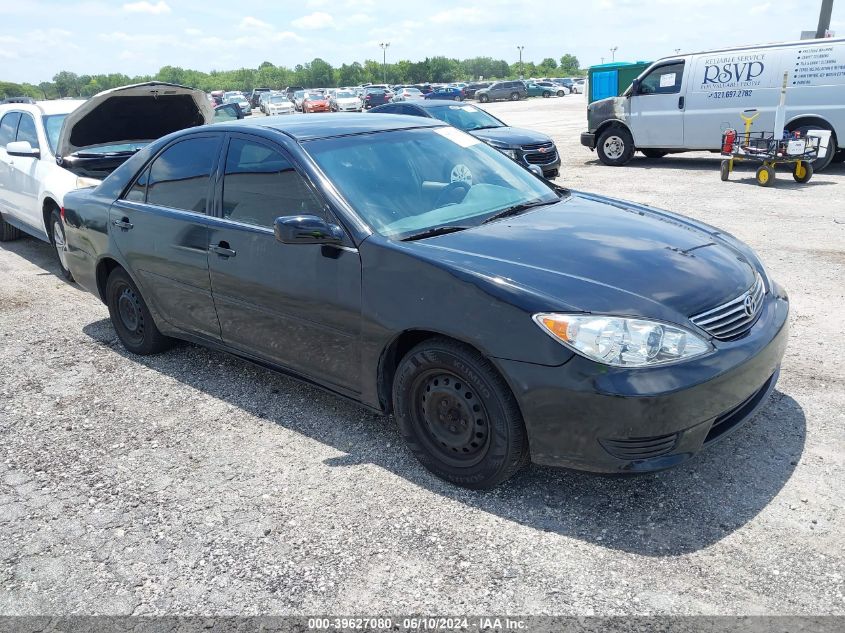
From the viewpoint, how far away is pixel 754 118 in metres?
12.3

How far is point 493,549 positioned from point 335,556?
646 mm

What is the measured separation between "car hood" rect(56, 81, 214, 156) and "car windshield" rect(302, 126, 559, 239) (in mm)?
4723

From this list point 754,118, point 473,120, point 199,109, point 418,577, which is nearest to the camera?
point 418,577

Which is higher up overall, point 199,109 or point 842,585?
point 199,109

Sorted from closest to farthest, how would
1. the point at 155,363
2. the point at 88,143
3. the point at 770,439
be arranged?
1. the point at 770,439
2. the point at 155,363
3. the point at 88,143

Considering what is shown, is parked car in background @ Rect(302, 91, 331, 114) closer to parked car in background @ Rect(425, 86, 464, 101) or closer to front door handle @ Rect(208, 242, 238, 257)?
parked car in background @ Rect(425, 86, 464, 101)

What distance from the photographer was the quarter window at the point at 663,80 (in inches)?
541

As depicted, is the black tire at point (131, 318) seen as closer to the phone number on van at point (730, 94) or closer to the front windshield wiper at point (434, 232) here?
the front windshield wiper at point (434, 232)

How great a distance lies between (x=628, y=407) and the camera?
110 inches

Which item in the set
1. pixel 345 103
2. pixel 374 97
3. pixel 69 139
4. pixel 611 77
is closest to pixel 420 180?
pixel 69 139

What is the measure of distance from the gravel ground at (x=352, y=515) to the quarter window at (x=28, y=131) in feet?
13.7

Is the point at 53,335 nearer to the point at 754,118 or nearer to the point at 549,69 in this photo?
the point at 754,118

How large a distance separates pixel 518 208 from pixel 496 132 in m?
9.20

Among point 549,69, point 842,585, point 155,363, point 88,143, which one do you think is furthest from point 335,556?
point 549,69
